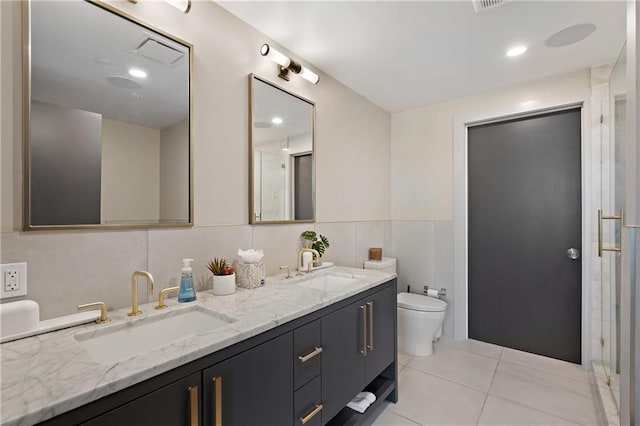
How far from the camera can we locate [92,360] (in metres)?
0.82

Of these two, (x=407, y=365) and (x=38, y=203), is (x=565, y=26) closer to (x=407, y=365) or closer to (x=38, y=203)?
(x=407, y=365)

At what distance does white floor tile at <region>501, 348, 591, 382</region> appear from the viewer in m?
2.29

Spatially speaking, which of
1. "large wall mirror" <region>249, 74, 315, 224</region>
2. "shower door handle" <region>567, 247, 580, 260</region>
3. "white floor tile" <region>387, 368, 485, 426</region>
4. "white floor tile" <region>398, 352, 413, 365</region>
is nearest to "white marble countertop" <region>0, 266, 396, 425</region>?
"large wall mirror" <region>249, 74, 315, 224</region>

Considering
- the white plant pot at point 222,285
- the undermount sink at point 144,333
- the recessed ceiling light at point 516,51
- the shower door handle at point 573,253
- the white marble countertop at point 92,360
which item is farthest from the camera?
the shower door handle at point 573,253

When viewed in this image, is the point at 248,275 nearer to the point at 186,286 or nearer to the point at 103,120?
the point at 186,286

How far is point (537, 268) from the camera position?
260cm

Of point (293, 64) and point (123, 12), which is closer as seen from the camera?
point (123, 12)

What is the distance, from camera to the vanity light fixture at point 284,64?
1749mm

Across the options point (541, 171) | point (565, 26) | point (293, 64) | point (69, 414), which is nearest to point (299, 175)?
point (293, 64)

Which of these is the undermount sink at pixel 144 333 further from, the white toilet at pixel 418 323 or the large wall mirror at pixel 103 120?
the white toilet at pixel 418 323

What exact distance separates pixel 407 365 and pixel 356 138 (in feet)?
6.76

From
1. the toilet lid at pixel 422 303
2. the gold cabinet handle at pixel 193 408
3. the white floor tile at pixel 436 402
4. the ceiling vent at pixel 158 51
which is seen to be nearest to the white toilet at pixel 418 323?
the toilet lid at pixel 422 303

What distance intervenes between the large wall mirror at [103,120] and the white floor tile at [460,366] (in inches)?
87.7

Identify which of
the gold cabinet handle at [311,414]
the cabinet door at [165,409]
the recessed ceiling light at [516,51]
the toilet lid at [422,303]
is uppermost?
the recessed ceiling light at [516,51]
